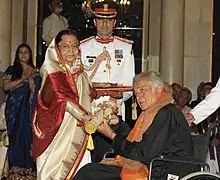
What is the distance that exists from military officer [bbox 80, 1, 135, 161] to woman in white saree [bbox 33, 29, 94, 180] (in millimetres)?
667

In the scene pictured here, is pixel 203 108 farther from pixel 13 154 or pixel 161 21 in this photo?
pixel 161 21

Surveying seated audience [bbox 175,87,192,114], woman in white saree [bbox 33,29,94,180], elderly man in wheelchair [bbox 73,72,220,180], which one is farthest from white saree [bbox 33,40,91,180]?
seated audience [bbox 175,87,192,114]

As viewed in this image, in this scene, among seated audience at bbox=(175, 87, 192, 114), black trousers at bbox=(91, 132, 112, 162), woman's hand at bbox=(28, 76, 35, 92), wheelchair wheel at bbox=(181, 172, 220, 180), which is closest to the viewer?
wheelchair wheel at bbox=(181, 172, 220, 180)

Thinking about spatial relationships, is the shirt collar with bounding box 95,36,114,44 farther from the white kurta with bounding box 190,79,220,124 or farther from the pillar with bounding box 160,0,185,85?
the pillar with bounding box 160,0,185,85

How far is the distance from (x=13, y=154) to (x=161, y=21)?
369cm

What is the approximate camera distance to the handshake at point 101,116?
20.1 ft

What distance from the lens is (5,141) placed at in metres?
8.84

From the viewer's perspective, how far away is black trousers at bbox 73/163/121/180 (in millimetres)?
5863

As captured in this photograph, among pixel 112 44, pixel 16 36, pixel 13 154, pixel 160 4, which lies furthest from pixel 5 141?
pixel 160 4

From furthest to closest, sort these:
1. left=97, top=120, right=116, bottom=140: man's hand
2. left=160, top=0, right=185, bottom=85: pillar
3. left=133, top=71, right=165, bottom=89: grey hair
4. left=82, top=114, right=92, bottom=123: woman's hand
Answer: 1. left=160, top=0, right=185, bottom=85: pillar
2. left=82, top=114, right=92, bottom=123: woman's hand
3. left=97, top=120, right=116, bottom=140: man's hand
4. left=133, top=71, right=165, bottom=89: grey hair

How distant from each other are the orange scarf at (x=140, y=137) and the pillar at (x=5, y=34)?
523 cm

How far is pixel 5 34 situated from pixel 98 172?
548 centimetres

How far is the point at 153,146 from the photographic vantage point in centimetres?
555

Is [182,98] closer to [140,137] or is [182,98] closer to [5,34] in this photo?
[5,34]
